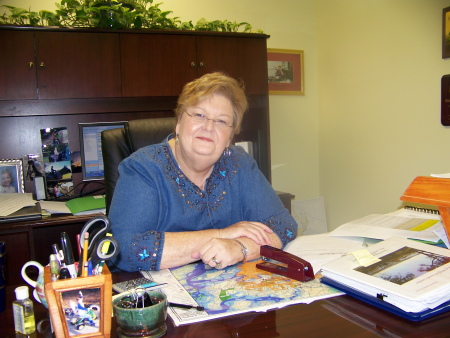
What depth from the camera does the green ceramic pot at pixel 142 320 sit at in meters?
0.74

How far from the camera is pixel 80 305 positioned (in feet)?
2.43

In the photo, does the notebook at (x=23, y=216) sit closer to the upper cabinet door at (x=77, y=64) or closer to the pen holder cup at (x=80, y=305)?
the upper cabinet door at (x=77, y=64)

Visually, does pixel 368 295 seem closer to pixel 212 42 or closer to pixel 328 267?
pixel 328 267

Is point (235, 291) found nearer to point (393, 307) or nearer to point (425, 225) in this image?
point (393, 307)

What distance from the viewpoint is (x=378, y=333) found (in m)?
0.77

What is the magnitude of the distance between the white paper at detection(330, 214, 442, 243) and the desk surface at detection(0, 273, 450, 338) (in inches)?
18.1

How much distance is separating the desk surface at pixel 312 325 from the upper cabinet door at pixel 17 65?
1716mm

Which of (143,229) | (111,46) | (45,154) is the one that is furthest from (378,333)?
(45,154)

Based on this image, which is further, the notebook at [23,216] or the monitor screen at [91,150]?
the monitor screen at [91,150]

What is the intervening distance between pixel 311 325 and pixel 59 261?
49 centimetres

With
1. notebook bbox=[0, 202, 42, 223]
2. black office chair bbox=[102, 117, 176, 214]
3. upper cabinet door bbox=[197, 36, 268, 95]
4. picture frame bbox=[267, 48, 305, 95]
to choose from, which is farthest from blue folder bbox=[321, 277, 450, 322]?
picture frame bbox=[267, 48, 305, 95]

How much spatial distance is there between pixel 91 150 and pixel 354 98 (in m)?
1.85

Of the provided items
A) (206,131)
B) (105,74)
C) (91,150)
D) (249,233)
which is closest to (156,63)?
(105,74)

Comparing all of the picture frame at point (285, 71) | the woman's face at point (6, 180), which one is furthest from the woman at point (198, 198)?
the picture frame at point (285, 71)
